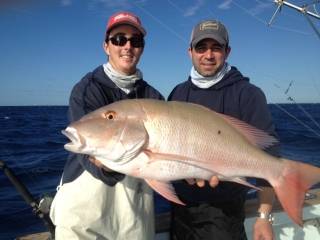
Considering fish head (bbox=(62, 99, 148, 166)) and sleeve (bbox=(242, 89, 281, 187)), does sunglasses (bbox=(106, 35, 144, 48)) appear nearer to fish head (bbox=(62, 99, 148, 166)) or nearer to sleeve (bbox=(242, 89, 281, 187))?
fish head (bbox=(62, 99, 148, 166))

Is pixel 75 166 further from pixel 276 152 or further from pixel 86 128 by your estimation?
pixel 276 152

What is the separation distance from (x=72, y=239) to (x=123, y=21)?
1906 millimetres

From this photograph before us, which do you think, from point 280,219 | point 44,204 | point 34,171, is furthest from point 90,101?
point 34,171

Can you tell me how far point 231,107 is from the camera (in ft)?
8.72

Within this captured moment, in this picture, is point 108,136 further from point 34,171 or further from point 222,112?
point 34,171

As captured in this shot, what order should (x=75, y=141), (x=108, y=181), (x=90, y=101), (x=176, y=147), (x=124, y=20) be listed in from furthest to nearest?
(x=124, y=20) < (x=90, y=101) < (x=108, y=181) < (x=176, y=147) < (x=75, y=141)

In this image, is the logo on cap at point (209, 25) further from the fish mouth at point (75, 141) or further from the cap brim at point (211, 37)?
the fish mouth at point (75, 141)

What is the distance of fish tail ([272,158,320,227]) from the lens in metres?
2.13

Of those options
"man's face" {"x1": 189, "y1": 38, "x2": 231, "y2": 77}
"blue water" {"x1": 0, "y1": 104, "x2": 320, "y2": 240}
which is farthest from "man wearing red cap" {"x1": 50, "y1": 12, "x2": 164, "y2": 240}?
"blue water" {"x1": 0, "y1": 104, "x2": 320, "y2": 240}

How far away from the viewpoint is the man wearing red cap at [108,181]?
7.25 ft

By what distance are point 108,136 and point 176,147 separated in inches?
18.9

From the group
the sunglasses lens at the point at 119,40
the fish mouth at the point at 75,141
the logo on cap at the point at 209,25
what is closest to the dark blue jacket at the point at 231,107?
the logo on cap at the point at 209,25

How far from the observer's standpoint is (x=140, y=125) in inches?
75.4

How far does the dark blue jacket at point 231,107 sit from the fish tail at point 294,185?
13.9 inches
